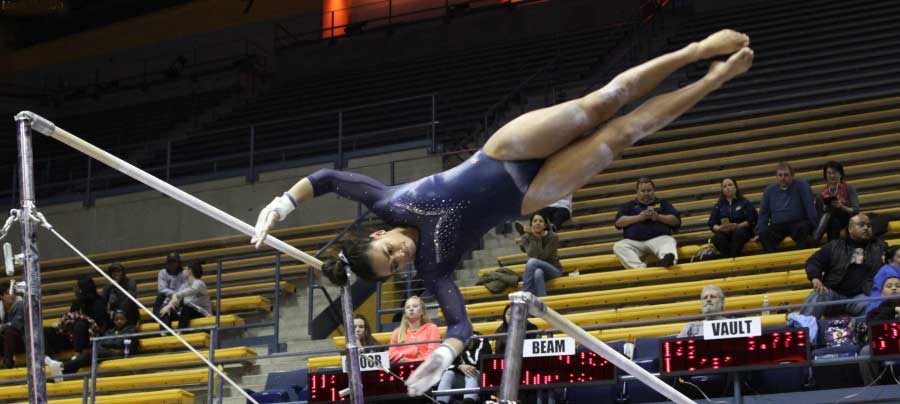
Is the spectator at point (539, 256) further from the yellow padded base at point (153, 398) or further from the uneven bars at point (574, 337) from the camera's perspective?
the uneven bars at point (574, 337)

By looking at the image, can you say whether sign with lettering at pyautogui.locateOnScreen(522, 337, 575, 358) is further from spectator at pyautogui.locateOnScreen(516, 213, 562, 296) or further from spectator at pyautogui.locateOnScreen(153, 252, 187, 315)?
spectator at pyautogui.locateOnScreen(153, 252, 187, 315)

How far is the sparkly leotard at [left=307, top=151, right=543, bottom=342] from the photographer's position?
5363 mm

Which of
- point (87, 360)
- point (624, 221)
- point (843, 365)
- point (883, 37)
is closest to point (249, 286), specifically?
point (87, 360)

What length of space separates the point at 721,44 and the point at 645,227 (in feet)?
18.6

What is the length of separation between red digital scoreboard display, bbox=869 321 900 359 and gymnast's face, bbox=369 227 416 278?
346 cm

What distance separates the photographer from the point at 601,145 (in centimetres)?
534

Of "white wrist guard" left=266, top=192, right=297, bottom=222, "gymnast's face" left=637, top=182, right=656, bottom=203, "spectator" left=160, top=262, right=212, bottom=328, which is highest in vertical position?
"gymnast's face" left=637, top=182, right=656, bottom=203

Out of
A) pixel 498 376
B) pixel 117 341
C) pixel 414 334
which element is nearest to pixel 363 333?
pixel 414 334

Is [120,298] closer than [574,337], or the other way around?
[574,337]

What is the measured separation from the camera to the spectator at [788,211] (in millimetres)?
10281

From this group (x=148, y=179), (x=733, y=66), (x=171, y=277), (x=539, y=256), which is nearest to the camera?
(x=733, y=66)

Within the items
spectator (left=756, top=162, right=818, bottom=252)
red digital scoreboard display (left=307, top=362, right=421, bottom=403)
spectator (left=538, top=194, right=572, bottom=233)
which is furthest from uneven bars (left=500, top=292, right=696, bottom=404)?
spectator (left=538, top=194, right=572, bottom=233)

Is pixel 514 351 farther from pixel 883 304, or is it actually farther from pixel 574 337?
pixel 883 304

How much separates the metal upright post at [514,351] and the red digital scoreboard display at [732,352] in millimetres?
3672
